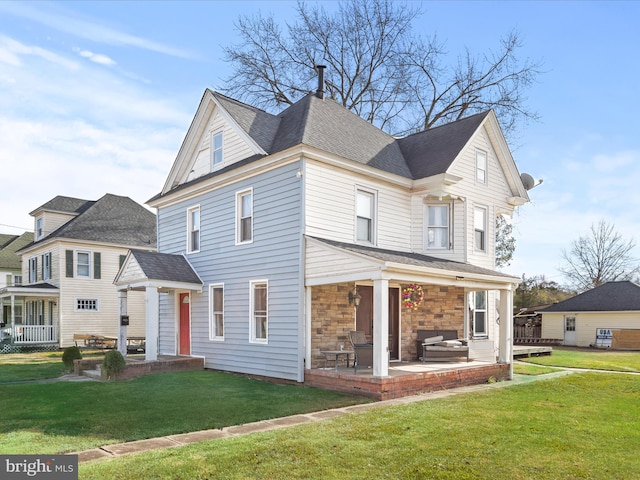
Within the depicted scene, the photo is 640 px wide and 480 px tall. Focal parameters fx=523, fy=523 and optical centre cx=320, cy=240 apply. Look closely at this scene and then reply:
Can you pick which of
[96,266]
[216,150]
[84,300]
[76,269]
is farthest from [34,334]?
[216,150]

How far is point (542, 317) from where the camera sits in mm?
34281

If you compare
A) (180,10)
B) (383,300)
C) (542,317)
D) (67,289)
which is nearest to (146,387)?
(383,300)

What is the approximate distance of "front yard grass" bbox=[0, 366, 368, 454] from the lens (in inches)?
287

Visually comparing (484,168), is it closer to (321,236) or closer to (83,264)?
(321,236)

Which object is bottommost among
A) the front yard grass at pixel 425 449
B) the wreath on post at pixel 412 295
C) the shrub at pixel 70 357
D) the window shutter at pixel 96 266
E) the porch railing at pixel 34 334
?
the porch railing at pixel 34 334

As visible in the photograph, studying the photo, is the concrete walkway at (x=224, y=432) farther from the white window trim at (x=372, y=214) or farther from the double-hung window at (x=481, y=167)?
the double-hung window at (x=481, y=167)

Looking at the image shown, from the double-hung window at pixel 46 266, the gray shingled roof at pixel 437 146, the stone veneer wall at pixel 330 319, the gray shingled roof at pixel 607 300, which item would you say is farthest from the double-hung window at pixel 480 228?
the double-hung window at pixel 46 266

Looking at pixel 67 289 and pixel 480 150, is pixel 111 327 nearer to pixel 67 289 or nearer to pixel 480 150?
pixel 67 289

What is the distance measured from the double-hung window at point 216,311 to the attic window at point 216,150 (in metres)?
3.73

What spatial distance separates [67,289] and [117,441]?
69.5ft

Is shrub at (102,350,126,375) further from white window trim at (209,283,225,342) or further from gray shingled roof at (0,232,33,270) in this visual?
gray shingled roof at (0,232,33,270)

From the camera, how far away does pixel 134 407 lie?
942 cm

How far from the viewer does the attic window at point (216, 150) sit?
1596 centimetres

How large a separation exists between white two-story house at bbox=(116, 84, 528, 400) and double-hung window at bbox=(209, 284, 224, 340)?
0.04 meters
